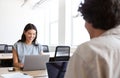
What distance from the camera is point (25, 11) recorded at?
8.43 meters

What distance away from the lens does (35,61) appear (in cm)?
247

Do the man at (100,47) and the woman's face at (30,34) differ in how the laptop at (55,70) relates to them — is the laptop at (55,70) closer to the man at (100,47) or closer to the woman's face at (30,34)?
the man at (100,47)

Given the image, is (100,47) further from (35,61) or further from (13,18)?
(13,18)

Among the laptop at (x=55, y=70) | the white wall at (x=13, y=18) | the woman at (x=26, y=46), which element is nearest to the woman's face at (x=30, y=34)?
the woman at (x=26, y=46)

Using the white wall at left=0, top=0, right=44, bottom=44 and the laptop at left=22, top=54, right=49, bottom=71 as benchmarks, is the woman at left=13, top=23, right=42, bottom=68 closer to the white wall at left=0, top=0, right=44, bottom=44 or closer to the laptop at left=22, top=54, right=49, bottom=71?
the laptop at left=22, top=54, right=49, bottom=71

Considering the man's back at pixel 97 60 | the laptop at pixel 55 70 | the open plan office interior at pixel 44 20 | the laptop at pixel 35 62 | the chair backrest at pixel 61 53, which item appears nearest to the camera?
the man's back at pixel 97 60

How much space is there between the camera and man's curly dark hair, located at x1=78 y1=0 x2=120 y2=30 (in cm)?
82

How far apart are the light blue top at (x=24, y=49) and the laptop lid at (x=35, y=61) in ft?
2.19

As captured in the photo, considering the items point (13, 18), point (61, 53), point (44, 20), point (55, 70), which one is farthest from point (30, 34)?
point (44, 20)

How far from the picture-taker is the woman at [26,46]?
3.16m

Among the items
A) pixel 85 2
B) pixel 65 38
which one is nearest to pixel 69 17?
pixel 65 38

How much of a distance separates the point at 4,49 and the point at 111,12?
5234 millimetres

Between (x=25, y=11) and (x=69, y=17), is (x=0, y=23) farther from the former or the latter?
(x=69, y=17)

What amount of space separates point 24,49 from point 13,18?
520 cm
